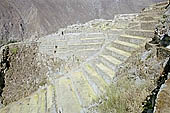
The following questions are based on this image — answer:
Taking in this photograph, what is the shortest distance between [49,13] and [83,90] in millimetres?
41203

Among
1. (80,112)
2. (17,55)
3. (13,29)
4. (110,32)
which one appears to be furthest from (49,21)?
(80,112)

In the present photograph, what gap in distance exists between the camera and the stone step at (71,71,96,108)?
4.82 m

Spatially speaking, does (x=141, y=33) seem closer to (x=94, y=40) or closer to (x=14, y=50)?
(x=94, y=40)

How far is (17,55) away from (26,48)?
2.10ft

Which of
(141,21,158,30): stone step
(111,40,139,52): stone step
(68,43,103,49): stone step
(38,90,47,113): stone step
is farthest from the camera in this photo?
(68,43,103,49): stone step

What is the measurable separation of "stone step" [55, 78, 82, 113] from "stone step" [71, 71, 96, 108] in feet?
0.44

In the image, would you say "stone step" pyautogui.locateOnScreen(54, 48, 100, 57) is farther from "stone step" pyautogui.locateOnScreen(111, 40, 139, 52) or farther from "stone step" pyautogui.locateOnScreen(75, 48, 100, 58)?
"stone step" pyautogui.locateOnScreen(111, 40, 139, 52)

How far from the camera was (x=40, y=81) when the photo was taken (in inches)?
336

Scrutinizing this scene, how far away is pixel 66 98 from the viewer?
5344mm

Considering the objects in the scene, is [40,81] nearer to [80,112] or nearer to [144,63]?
[80,112]

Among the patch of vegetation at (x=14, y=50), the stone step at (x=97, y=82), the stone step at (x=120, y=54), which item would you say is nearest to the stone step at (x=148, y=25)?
the stone step at (x=120, y=54)

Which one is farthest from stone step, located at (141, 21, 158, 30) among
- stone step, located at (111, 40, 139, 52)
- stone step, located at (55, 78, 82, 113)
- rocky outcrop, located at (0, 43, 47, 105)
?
rocky outcrop, located at (0, 43, 47, 105)

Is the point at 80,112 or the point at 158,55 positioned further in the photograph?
the point at 80,112

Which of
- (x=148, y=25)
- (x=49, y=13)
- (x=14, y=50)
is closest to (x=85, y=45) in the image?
(x=148, y=25)
